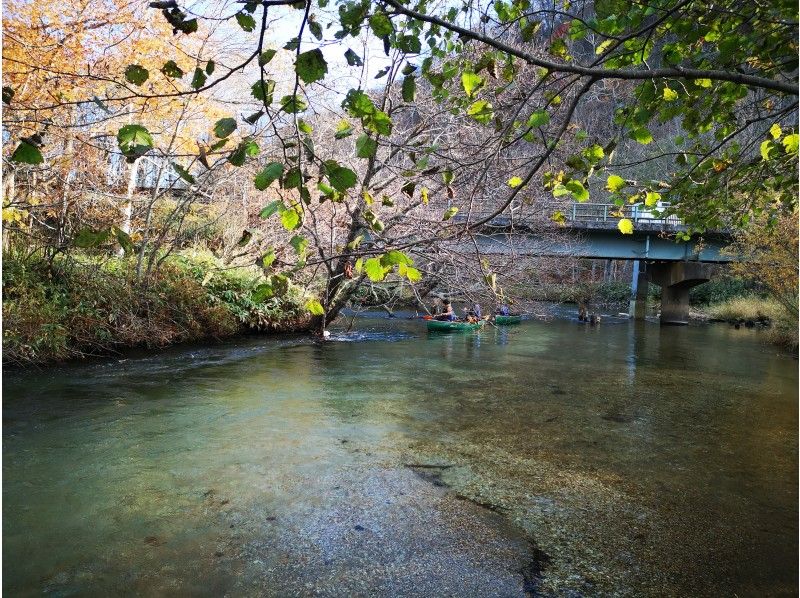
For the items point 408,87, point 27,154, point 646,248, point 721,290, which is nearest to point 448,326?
point 646,248

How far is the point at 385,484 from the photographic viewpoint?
5793mm

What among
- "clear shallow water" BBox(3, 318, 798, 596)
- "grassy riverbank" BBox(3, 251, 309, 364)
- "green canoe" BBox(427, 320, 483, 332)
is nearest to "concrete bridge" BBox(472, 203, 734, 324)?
"green canoe" BBox(427, 320, 483, 332)

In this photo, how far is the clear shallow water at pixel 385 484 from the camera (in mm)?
4133

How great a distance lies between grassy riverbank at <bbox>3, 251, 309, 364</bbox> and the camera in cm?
1059

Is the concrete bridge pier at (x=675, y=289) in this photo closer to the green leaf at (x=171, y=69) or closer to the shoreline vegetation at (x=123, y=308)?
the shoreline vegetation at (x=123, y=308)

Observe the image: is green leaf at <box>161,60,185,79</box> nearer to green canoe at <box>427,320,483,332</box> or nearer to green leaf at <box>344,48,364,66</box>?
green leaf at <box>344,48,364,66</box>

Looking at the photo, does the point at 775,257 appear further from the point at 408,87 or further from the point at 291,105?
the point at 291,105

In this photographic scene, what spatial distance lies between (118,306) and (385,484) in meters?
8.74

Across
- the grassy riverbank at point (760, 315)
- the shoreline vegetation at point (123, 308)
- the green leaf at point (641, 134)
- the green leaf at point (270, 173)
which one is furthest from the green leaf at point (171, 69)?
the grassy riverbank at point (760, 315)

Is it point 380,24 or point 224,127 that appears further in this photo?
point 380,24

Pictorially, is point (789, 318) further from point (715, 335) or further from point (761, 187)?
point (761, 187)

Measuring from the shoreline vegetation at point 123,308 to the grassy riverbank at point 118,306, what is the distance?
0.02 m

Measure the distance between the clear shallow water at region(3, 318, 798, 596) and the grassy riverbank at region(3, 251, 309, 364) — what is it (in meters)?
0.77

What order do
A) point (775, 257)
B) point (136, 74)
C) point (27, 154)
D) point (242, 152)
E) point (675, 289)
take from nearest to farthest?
point (27, 154)
point (242, 152)
point (136, 74)
point (775, 257)
point (675, 289)
